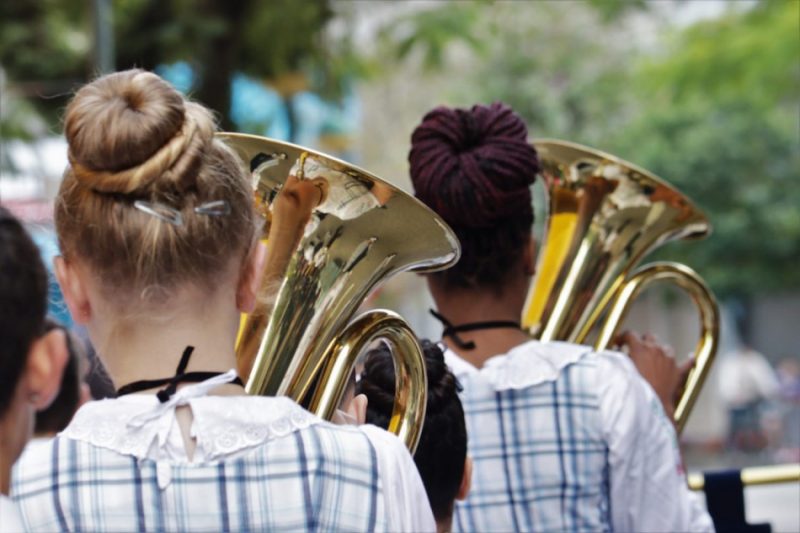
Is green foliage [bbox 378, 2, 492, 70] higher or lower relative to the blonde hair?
higher

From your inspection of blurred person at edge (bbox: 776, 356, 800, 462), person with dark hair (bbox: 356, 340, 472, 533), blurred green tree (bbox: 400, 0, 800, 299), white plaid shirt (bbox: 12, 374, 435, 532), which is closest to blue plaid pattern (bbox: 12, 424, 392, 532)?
white plaid shirt (bbox: 12, 374, 435, 532)

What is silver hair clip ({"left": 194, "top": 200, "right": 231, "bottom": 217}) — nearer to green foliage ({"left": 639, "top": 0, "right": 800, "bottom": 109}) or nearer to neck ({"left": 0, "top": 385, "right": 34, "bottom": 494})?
neck ({"left": 0, "top": 385, "right": 34, "bottom": 494})

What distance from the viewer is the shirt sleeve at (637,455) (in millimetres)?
2158

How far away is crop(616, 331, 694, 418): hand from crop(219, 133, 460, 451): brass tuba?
78 cm

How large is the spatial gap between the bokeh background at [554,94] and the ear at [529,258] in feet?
1.52

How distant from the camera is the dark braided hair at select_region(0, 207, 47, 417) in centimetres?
140

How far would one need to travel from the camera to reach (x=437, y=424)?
6.57 ft

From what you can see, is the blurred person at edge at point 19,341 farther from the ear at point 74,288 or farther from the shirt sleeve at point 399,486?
the shirt sleeve at point 399,486

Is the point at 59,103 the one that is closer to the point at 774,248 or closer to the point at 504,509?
the point at 504,509

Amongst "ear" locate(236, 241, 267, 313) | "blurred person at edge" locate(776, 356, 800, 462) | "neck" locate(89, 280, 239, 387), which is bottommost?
"blurred person at edge" locate(776, 356, 800, 462)

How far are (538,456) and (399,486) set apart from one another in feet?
2.60

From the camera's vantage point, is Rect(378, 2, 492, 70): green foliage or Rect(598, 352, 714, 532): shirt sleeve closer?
Rect(598, 352, 714, 532): shirt sleeve

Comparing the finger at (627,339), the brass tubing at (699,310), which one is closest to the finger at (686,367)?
the brass tubing at (699,310)

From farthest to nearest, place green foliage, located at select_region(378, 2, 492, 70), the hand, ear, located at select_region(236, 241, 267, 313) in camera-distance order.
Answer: green foliage, located at select_region(378, 2, 492, 70) < the hand < ear, located at select_region(236, 241, 267, 313)
